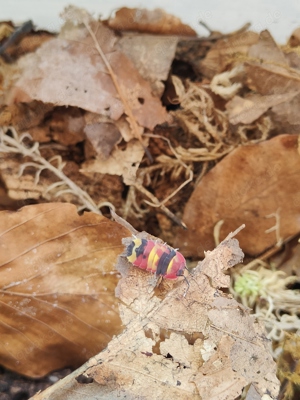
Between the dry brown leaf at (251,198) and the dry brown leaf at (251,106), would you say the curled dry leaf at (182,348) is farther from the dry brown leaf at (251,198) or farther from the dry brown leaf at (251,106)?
the dry brown leaf at (251,106)

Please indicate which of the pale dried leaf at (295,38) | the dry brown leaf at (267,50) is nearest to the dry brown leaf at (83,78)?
the dry brown leaf at (267,50)

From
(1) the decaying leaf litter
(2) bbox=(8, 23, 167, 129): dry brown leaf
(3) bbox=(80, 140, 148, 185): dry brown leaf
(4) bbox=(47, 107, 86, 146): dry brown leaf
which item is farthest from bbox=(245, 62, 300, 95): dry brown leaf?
(4) bbox=(47, 107, 86, 146): dry brown leaf

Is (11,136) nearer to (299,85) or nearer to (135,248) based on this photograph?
(135,248)

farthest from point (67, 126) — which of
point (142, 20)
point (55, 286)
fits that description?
point (55, 286)

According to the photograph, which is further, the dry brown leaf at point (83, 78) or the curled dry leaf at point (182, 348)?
the dry brown leaf at point (83, 78)

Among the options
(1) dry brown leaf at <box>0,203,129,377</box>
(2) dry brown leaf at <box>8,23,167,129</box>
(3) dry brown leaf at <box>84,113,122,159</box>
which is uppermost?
(2) dry brown leaf at <box>8,23,167,129</box>

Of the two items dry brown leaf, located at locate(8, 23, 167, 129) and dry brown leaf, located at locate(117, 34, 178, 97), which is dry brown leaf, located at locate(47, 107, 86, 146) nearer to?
dry brown leaf, located at locate(8, 23, 167, 129)
